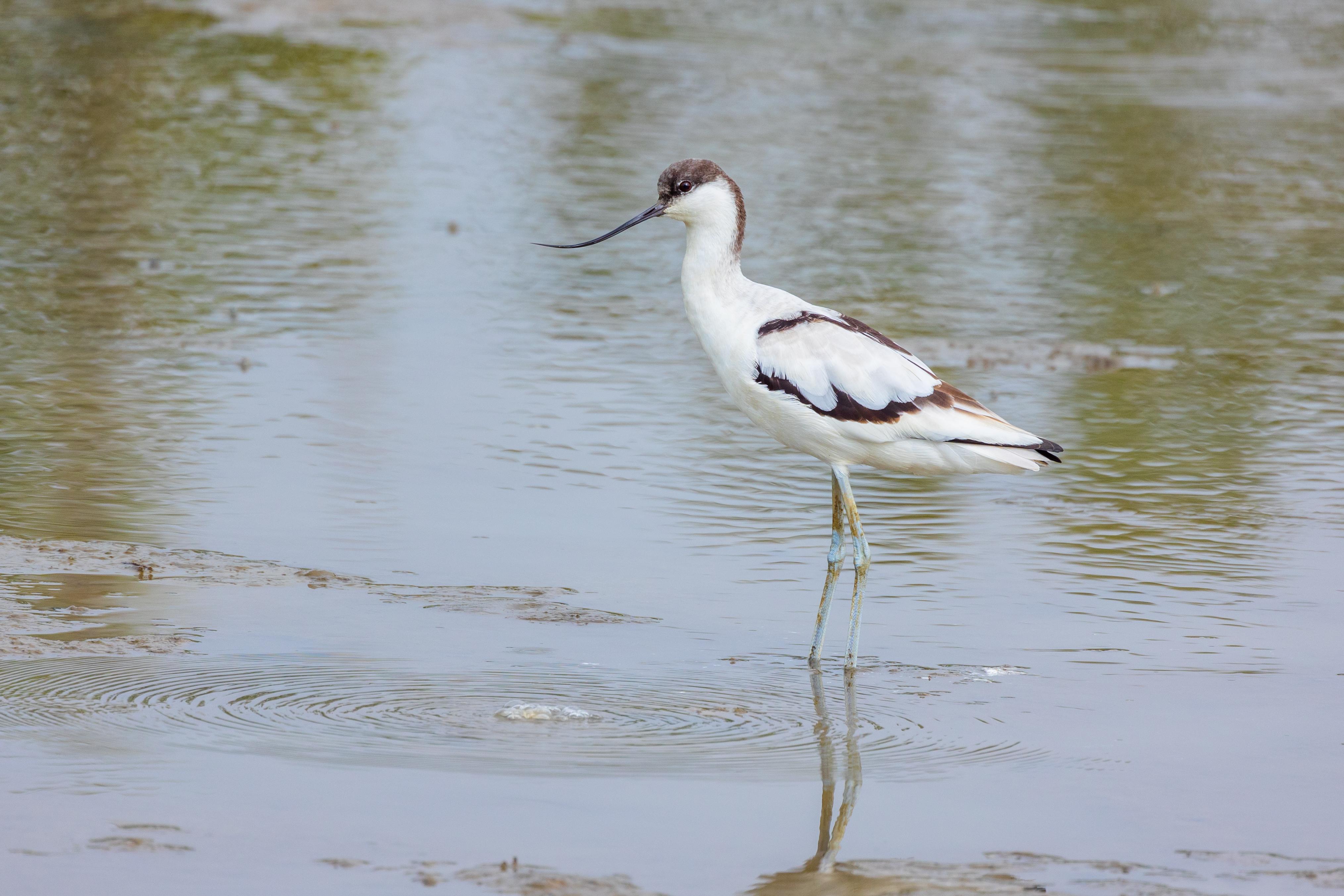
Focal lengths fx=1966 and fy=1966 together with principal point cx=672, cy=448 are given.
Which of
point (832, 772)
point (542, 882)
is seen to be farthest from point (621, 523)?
point (542, 882)

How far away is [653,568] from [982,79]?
14.4 meters

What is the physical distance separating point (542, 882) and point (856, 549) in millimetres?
2470

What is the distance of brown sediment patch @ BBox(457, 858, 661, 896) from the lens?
169 inches

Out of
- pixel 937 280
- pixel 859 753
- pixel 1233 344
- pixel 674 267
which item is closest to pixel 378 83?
pixel 674 267

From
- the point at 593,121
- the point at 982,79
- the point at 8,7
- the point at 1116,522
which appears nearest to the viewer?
the point at 1116,522

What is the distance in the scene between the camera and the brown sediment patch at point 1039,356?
10.2 m

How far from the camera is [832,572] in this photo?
649 centimetres

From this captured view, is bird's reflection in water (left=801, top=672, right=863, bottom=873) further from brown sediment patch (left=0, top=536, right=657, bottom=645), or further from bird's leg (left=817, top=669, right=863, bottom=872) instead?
brown sediment patch (left=0, top=536, right=657, bottom=645)

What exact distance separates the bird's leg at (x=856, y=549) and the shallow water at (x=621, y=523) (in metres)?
0.16

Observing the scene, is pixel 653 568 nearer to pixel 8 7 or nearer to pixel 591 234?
pixel 591 234

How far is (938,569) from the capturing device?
714cm

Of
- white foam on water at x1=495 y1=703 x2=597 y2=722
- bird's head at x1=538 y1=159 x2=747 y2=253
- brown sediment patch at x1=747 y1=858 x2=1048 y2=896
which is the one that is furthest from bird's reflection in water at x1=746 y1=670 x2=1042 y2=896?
bird's head at x1=538 y1=159 x2=747 y2=253

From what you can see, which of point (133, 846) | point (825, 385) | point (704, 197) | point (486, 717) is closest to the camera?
point (133, 846)

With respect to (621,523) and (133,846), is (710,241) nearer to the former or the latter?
(621,523)
